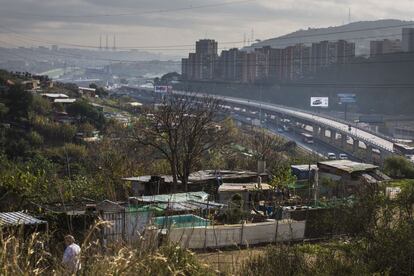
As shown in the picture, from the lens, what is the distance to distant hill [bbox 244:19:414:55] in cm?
8369

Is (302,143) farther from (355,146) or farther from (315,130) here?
(355,146)

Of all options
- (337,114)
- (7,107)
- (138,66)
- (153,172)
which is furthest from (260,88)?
(138,66)

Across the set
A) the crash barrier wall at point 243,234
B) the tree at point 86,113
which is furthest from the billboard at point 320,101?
the crash barrier wall at point 243,234

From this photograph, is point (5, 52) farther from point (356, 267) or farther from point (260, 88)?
point (356, 267)

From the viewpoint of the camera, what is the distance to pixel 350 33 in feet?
298

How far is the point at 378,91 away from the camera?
148 ft

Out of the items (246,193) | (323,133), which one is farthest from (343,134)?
(246,193)

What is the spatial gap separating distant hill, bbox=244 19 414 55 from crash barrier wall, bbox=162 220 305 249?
247 ft

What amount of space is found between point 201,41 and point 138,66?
3449 inches

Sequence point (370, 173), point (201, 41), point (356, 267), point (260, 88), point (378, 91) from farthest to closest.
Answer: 1. point (201, 41)
2. point (260, 88)
3. point (378, 91)
4. point (370, 173)
5. point (356, 267)

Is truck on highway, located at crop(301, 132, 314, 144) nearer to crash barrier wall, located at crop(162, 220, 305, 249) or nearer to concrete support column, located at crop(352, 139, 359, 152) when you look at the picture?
concrete support column, located at crop(352, 139, 359, 152)

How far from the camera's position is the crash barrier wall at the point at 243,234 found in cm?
596

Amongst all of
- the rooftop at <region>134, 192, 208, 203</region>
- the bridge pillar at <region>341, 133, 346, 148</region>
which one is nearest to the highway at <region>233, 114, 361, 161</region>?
the bridge pillar at <region>341, 133, 346, 148</region>

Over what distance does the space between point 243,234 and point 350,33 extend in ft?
288
